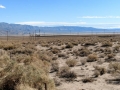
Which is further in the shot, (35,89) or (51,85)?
(51,85)

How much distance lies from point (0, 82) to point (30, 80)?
1.38 metres

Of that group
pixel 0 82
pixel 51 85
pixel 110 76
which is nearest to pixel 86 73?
pixel 110 76

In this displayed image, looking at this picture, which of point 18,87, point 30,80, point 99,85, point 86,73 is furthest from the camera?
point 86,73

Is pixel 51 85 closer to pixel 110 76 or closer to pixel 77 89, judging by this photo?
pixel 77 89

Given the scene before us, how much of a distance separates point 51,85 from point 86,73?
6668mm

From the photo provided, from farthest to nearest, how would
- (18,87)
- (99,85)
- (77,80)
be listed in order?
(77,80), (99,85), (18,87)

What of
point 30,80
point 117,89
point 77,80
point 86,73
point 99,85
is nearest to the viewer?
point 30,80

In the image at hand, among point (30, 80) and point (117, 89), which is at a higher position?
point (30, 80)

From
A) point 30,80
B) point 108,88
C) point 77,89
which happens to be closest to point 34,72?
point 30,80

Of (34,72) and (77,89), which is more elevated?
(34,72)

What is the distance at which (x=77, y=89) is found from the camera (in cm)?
1334

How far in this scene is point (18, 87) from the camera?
33.8 ft

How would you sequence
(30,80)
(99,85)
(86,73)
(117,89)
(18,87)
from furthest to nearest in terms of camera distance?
(86,73)
(99,85)
(117,89)
(30,80)
(18,87)

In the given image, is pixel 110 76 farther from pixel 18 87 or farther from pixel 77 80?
pixel 18 87
